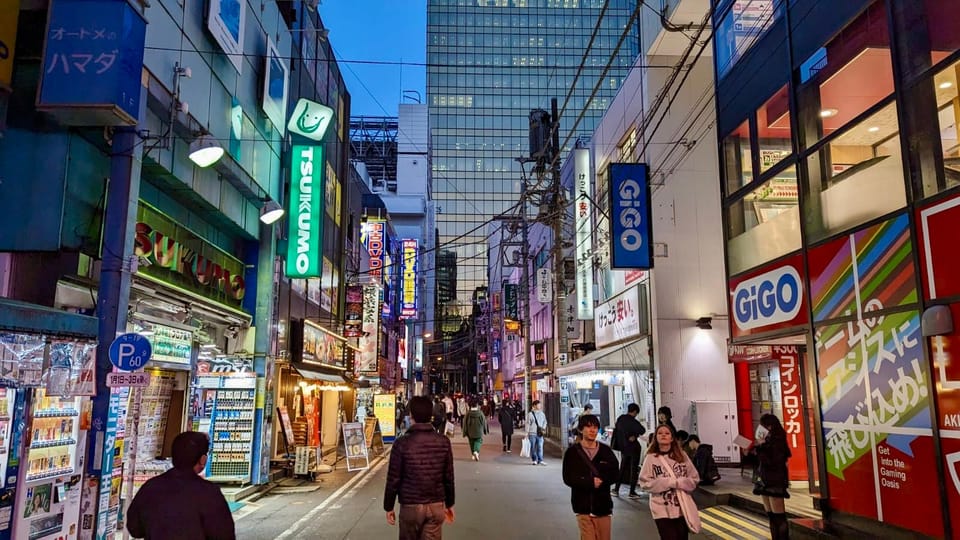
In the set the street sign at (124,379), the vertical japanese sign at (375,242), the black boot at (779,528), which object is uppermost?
the vertical japanese sign at (375,242)

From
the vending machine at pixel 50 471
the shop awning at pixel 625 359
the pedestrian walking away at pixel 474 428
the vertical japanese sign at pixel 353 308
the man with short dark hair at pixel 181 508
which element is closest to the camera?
the man with short dark hair at pixel 181 508

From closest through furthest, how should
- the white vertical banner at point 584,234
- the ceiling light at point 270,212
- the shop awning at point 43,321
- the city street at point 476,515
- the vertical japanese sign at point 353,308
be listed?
the shop awning at point 43,321
the city street at point 476,515
the ceiling light at point 270,212
the white vertical banner at point 584,234
the vertical japanese sign at point 353,308

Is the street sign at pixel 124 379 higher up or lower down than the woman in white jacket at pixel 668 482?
higher up

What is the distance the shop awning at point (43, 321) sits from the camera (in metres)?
6.38

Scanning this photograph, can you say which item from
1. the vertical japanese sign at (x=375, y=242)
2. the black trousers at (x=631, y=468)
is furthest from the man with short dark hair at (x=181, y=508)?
the vertical japanese sign at (x=375, y=242)

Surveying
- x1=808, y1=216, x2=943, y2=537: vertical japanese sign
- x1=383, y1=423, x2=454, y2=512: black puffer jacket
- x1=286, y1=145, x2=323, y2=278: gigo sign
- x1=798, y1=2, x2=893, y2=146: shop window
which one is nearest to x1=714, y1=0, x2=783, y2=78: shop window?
x1=798, y1=2, x2=893, y2=146: shop window

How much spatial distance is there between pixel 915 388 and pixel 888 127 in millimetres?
3316

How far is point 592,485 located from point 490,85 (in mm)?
108561

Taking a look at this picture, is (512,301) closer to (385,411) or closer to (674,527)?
(385,411)

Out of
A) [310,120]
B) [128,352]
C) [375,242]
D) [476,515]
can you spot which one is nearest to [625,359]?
[476,515]

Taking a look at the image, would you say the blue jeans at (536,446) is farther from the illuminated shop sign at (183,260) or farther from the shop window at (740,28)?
the shop window at (740,28)

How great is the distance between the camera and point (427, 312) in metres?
86.2

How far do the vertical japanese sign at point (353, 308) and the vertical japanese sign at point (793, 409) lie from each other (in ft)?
51.9

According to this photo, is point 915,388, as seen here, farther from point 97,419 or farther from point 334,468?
point 334,468
